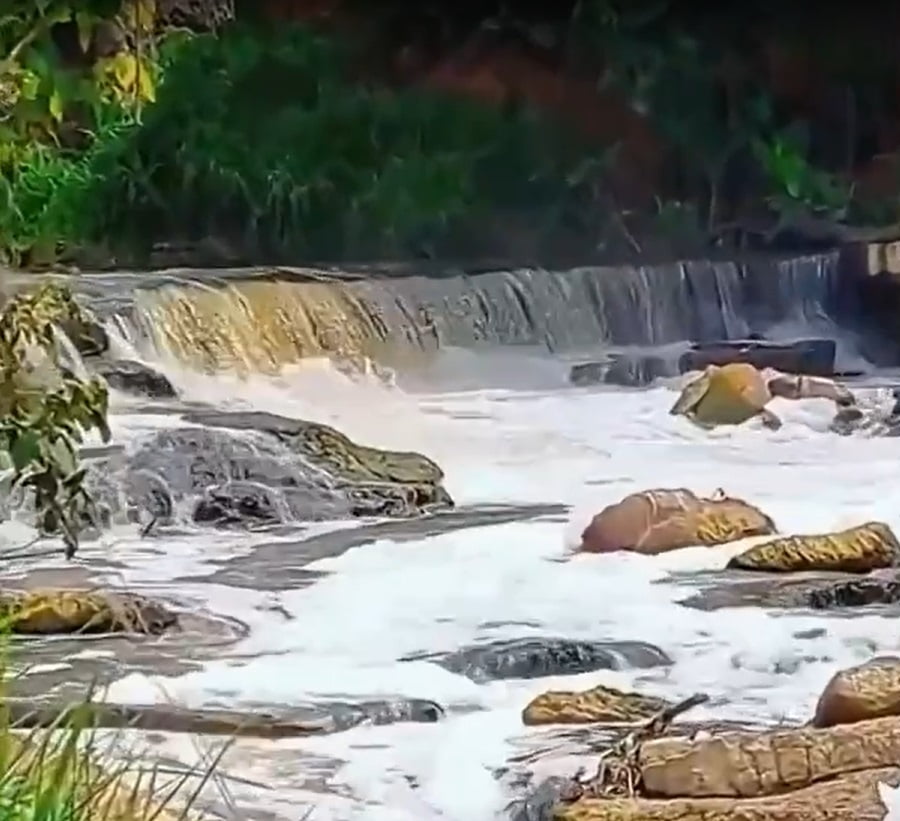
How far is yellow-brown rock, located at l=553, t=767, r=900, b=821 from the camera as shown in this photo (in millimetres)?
1721

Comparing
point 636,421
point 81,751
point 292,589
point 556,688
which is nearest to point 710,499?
point 636,421

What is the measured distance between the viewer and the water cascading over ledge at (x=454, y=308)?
7.56 ft

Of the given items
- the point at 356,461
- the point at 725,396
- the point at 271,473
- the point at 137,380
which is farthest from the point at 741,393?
the point at 137,380

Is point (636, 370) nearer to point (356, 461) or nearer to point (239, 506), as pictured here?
point (356, 461)

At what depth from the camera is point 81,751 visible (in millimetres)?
1700

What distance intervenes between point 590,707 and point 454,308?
67 cm

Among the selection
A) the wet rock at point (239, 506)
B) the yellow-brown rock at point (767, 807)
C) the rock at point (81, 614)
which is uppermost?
A: the wet rock at point (239, 506)

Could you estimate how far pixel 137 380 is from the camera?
226 centimetres

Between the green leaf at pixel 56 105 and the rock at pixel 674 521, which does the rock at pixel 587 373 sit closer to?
the rock at pixel 674 521

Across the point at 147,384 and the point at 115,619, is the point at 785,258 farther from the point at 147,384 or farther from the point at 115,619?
the point at 115,619

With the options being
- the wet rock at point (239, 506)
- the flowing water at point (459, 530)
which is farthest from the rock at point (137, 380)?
the wet rock at point (239, 506)

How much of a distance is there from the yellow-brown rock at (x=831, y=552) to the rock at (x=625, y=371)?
302 millimetres

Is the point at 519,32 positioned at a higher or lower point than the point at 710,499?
higher

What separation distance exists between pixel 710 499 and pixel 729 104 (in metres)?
0.57
